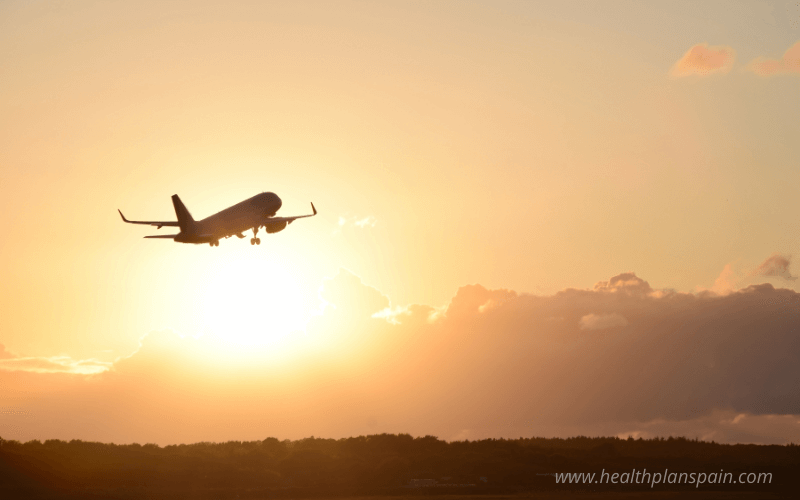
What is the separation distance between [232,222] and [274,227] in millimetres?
7637

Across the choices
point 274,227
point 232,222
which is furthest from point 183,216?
point 274,227

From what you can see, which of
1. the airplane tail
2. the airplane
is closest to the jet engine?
the airplane

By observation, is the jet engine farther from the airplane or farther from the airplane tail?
the airplane tail

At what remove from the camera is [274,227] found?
4756 inches

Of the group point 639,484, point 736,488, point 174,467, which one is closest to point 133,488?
point 174,467

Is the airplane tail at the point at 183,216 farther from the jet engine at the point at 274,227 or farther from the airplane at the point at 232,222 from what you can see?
the jet engine at the point at 274,227

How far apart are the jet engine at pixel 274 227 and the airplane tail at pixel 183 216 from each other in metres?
12.9

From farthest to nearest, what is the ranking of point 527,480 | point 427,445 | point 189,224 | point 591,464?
point 427,445, point 591,464, point 527,480, point 189,224

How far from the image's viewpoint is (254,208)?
393 feet

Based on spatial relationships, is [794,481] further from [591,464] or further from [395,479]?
[395,479]

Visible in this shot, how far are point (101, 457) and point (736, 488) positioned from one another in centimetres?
12986

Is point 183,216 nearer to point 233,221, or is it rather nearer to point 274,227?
point 233,221

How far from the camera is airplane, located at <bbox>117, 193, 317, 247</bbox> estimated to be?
112 metres

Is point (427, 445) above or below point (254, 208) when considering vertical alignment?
below
